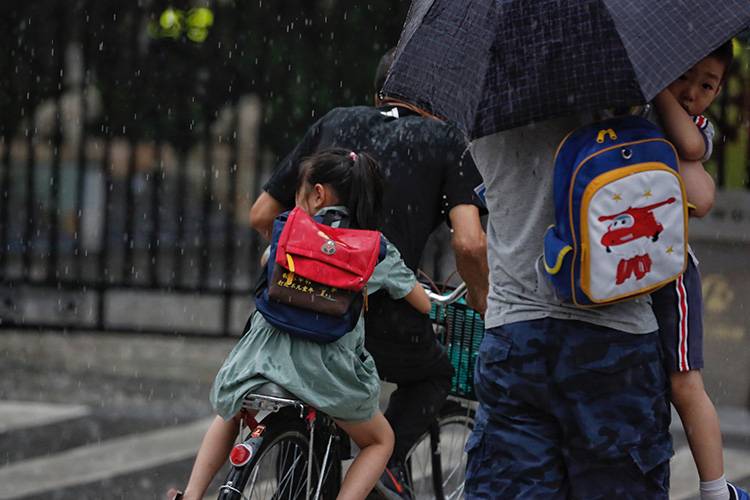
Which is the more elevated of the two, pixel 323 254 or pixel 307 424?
pixel 323 254

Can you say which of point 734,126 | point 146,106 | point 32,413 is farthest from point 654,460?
point 146,106

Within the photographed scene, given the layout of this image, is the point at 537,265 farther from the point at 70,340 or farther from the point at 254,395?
the point at 70,340

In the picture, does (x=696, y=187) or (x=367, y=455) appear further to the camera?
(x=367, y=455)

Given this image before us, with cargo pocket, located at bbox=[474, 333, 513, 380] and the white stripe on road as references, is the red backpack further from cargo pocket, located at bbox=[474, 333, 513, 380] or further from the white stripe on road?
the white stripe on road

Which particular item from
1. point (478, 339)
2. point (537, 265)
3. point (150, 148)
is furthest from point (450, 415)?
point (150, 148)

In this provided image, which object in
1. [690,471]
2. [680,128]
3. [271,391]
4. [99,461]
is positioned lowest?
[99,461]

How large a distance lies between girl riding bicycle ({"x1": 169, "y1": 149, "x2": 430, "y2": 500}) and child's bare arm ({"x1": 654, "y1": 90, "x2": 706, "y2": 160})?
0.94 metres

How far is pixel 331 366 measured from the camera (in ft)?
12.8

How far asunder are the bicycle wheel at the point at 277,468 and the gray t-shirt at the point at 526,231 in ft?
2.39

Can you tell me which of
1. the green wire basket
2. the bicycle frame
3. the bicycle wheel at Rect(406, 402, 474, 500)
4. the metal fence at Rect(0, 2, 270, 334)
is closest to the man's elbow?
the green wire basket

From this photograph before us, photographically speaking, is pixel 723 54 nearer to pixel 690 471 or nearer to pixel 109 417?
pixel 690 471

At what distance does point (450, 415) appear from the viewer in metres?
5.01

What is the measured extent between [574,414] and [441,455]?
65.2 inches

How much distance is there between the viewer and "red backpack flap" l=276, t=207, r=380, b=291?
379cm
